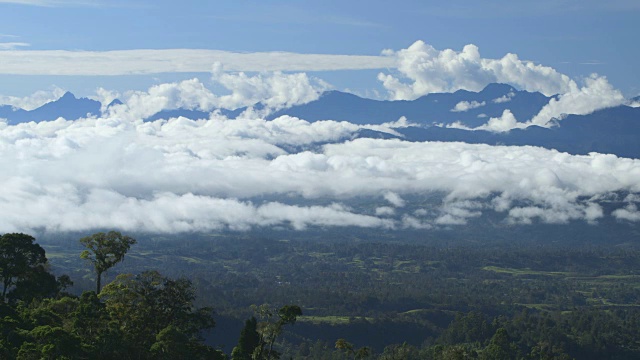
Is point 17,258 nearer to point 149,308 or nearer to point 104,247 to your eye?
point 104,247

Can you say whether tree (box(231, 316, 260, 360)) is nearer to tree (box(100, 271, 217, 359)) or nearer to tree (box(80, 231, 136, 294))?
tree (box(100, 271, 217, 359))

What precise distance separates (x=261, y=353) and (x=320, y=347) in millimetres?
102497

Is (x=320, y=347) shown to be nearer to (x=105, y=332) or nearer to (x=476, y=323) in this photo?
(x=476, y=323)

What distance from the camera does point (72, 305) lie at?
73562mm

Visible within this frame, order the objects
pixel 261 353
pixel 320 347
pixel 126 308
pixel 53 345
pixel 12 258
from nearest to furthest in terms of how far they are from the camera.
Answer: pixel 53 345 < pixel 126 308 < pixel 261 353 < pixel 12 258 < pixel 320 347

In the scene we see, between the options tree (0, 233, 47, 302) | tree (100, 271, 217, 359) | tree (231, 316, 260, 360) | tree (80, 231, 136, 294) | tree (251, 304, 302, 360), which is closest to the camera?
tree (100, 271, 217, 359)

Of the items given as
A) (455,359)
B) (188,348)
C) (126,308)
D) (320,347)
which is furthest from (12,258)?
(320,347)

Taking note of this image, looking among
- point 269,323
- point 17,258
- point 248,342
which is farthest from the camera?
point 17,258

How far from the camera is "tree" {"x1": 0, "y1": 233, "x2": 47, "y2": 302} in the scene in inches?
3273

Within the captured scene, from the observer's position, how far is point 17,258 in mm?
83875

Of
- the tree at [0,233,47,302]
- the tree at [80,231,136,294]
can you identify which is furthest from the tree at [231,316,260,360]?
the tree at [0,233,47,302]

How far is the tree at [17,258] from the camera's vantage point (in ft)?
273

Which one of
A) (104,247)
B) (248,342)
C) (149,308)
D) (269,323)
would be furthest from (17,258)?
(269,323)

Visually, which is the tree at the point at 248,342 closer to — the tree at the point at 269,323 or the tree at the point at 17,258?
the tree at the point at 269,323
